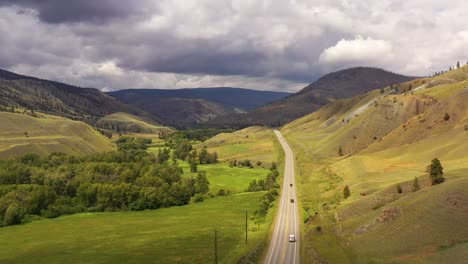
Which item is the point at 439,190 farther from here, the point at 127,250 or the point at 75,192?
the point at 75,192

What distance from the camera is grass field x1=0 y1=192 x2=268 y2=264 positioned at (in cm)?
9412

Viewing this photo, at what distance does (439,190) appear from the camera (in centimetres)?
8788

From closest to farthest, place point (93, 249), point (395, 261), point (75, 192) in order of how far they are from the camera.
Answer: point (395, 261) < point (93, 249) < point (75, 192)

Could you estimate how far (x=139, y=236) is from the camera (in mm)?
114938

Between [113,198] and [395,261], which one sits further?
[113,198]

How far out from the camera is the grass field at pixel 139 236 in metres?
94.1

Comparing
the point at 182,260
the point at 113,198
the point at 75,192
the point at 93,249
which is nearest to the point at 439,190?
the point at 182,260

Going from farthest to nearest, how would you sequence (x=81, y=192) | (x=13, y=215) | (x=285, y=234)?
(x=81, y=192), (x=13, y=215), (x=285, y=234)

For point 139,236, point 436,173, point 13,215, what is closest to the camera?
point 436,173

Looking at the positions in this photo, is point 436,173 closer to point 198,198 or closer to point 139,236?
point 139,236

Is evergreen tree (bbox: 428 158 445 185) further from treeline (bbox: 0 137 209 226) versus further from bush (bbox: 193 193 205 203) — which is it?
treeline (bbox: 0 137 209 226)

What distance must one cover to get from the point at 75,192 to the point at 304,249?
129m

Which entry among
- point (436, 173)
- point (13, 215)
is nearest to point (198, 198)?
point (13, 215)

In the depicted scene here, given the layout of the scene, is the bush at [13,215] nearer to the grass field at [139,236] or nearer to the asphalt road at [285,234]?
the grass field at [139,236]
